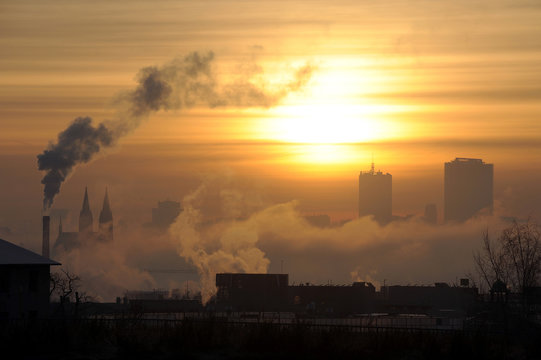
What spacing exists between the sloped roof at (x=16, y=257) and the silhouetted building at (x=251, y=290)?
3523 inches

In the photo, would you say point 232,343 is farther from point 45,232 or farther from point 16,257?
point 45,232

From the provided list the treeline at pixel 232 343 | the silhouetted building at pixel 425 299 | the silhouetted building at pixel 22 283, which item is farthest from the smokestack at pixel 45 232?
the treeline at pixel 232 343

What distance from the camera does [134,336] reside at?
184 ft

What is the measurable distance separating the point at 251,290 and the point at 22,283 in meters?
98.7

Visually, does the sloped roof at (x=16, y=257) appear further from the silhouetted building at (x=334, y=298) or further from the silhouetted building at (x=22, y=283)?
the silhouetted building at (x=334, y=298)

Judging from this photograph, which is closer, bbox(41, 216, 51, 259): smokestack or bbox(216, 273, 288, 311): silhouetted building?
bbox(216, 273, 288, 311): silhouetted building

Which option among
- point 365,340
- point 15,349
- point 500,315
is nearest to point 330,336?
point 365,340

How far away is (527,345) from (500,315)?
31.0 m

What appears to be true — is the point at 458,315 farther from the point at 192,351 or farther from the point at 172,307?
the point at 192,351

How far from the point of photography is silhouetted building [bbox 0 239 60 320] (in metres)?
77.8

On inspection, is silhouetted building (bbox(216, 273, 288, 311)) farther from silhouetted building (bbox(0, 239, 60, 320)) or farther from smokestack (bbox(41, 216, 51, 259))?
silhouetted building (bbox(0, 239, 60, 320))

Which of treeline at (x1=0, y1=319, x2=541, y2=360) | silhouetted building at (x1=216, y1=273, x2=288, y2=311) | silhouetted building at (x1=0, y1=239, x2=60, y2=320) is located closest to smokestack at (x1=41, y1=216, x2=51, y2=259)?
silhouetted building at (x1=216, y1=273, x2=288, y2=311)

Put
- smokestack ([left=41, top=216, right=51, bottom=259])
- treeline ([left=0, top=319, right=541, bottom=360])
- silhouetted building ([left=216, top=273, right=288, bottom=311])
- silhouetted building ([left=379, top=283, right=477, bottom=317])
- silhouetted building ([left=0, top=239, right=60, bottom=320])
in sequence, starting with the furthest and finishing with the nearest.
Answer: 1. smokestack ([left=41, top=216, right=51, bottom=259])
2. silhouetted building ([left=216, top=273, right=288, bottom=311])
3. silhouetted building ([left=379, top=283, right=477, bottom=317])
4. silhouetted building ([left=0, top=239, right=60, bottom=320])
5. treeline ([left=0, top=319, right=541, bottom=360])

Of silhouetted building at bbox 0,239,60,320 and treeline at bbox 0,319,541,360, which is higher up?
silhouetted building at bbox 0,239,60,320
